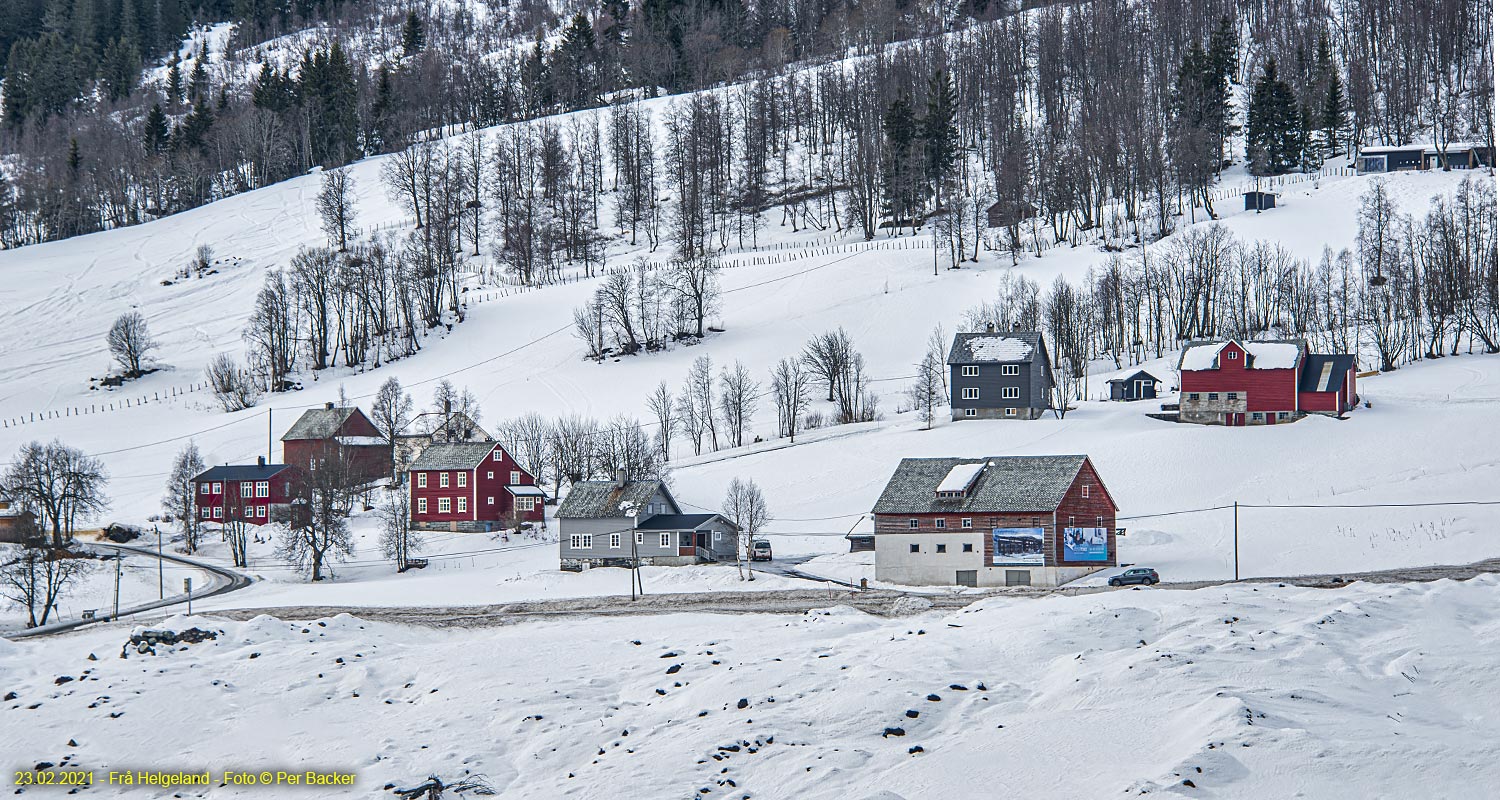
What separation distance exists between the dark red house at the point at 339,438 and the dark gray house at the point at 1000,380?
35.6 meters

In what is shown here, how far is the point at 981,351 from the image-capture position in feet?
256

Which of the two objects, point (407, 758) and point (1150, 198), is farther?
point (1150, 198)

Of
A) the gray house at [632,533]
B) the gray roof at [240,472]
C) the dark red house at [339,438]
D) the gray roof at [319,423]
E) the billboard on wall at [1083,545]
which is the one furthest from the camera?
the gray roof at [319,423]

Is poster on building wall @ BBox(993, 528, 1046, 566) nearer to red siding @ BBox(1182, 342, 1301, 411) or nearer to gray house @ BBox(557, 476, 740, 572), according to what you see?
gray house @ BBox(557, 476, 740, 572)

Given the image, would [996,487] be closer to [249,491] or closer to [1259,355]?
[1259,355]

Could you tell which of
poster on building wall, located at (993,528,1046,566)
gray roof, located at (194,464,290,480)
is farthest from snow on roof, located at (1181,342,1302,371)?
gray roof, located at (194,464,290,480)

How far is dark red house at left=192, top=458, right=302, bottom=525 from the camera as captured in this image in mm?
73562

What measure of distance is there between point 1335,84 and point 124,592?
118 meters

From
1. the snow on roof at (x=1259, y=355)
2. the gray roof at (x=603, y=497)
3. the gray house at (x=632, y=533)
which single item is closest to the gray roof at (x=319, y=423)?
the gray roof at (x=603, y=497)

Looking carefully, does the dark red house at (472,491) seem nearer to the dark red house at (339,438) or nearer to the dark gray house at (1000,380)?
the dark red house at (339,438)

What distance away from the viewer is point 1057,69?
156 metres

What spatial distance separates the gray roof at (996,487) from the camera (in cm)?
4822

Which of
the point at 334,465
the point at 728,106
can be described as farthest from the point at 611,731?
the point at 728,106

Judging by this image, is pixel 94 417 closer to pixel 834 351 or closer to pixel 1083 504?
pixel 834 351
